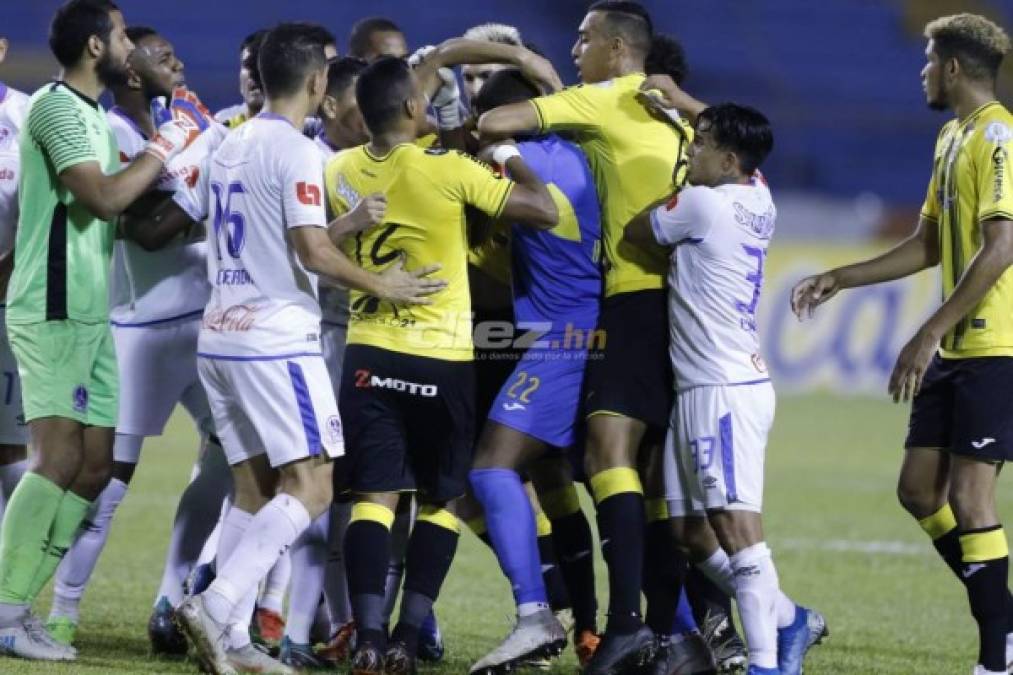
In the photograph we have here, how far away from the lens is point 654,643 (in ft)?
20.6

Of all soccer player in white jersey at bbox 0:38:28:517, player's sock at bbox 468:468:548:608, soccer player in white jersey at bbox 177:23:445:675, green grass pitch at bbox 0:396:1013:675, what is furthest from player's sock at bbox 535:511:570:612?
soccer player in white jersey at bbox 0:38:28:517

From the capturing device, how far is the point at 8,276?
691cm

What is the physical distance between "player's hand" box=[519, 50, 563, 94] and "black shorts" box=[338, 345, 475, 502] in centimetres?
133

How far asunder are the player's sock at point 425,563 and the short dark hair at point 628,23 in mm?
2149

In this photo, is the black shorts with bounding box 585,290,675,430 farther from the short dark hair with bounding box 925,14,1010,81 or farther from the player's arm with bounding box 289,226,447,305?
the short dark hair with bounding box 925,14,1010,81

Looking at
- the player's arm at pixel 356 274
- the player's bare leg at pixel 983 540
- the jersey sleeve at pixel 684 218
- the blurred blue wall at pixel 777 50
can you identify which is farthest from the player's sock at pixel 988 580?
the blurred blue wall at pixel 777 50

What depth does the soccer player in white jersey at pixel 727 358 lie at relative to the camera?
607 cm

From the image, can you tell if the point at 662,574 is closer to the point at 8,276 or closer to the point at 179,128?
the point at 179,128

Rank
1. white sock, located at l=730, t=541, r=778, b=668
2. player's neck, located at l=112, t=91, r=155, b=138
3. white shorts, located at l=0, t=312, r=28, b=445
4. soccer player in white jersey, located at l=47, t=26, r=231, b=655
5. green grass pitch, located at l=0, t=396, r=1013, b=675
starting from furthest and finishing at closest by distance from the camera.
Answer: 1. white shorts, located at l=0, t=312, r=28, b=445
2. player's neck, located at l=112, t=91, r=155, b=138
3. green grass pitch, located at l=0, t=396, r=1013, b=675
4. soccer player in white jersey, located at l=47, t=26, r=231, b=655
5. white sock, located at l=730, t=541, r=778, b=668

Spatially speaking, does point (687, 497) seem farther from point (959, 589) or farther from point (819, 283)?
point (959, 589)

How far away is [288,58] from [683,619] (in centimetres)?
285

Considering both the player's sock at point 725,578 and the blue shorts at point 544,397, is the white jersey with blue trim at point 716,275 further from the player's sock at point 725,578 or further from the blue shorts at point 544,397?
the player's sock at point 725,578

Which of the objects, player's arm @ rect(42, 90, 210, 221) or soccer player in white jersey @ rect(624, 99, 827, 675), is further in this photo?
player's arm @ rect(42, 90, 210, 221)

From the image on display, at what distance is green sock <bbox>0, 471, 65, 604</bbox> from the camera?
250 inches
